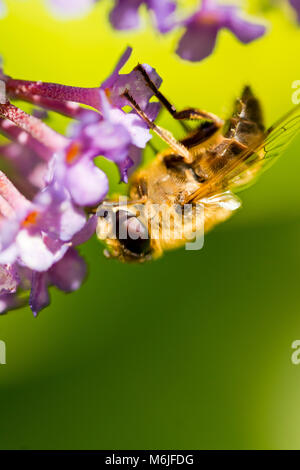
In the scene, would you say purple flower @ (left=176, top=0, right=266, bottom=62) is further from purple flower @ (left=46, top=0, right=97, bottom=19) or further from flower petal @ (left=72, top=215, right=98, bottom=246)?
flower petal @ (left=72, top=215, right=98, bottom=246)

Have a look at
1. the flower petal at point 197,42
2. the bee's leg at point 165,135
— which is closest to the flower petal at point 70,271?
the bee's leg at point 165,135

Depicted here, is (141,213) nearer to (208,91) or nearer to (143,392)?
(208,91)

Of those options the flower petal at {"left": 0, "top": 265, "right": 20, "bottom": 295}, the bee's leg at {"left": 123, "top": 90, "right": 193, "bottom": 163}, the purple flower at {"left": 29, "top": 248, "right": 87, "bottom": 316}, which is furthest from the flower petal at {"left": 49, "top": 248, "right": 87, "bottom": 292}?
the bee's leg at {"left": 123, "top": 90, "right": 193, "bottom": 163}

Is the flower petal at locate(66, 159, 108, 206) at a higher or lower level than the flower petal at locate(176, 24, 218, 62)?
lower

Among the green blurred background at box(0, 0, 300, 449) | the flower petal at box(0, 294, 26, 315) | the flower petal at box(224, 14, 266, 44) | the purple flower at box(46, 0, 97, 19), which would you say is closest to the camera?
the purple flower at box(46, 0, 97, 19)
